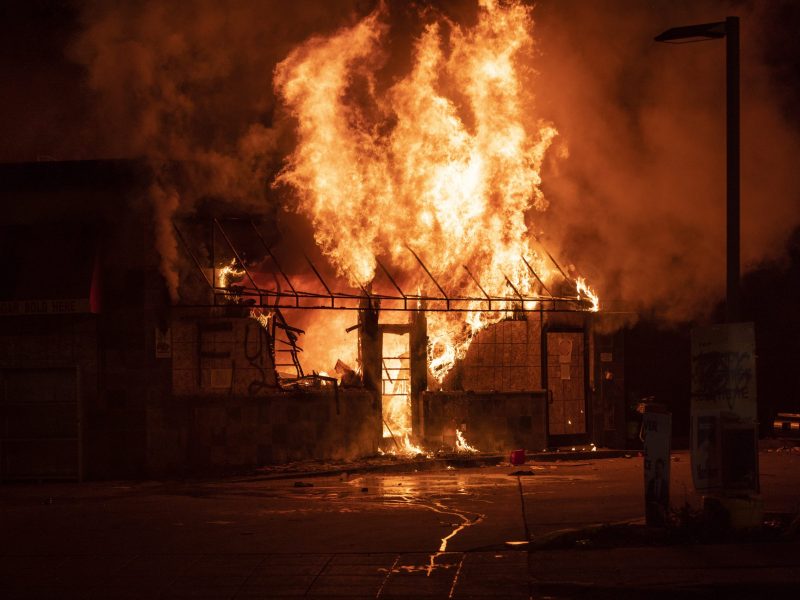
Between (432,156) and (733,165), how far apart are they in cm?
897

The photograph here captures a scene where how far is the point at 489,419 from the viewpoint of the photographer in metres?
19.1

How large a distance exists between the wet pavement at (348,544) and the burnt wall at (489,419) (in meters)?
3.19

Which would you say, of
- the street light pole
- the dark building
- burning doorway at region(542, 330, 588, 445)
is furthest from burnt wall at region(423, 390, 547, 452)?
the street light pole

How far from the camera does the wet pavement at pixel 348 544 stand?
27.8ft

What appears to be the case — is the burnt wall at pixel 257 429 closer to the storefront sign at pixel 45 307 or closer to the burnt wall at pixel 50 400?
the burnt wall at pixel 50 400

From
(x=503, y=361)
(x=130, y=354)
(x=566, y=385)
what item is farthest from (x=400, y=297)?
(x=130, y=354)

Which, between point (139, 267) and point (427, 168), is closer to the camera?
point (139, 267)

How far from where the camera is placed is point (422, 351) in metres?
19.0

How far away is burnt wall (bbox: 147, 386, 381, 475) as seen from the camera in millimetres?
16516

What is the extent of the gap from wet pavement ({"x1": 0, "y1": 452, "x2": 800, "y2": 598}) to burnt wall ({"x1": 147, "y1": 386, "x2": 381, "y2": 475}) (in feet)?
3.31

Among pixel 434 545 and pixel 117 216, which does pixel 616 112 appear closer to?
pixel 117 216

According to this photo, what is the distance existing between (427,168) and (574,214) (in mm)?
3462

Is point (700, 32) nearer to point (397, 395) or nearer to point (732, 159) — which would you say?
point (732, 159)

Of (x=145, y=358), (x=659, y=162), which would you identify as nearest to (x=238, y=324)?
(x=145, y=358)
